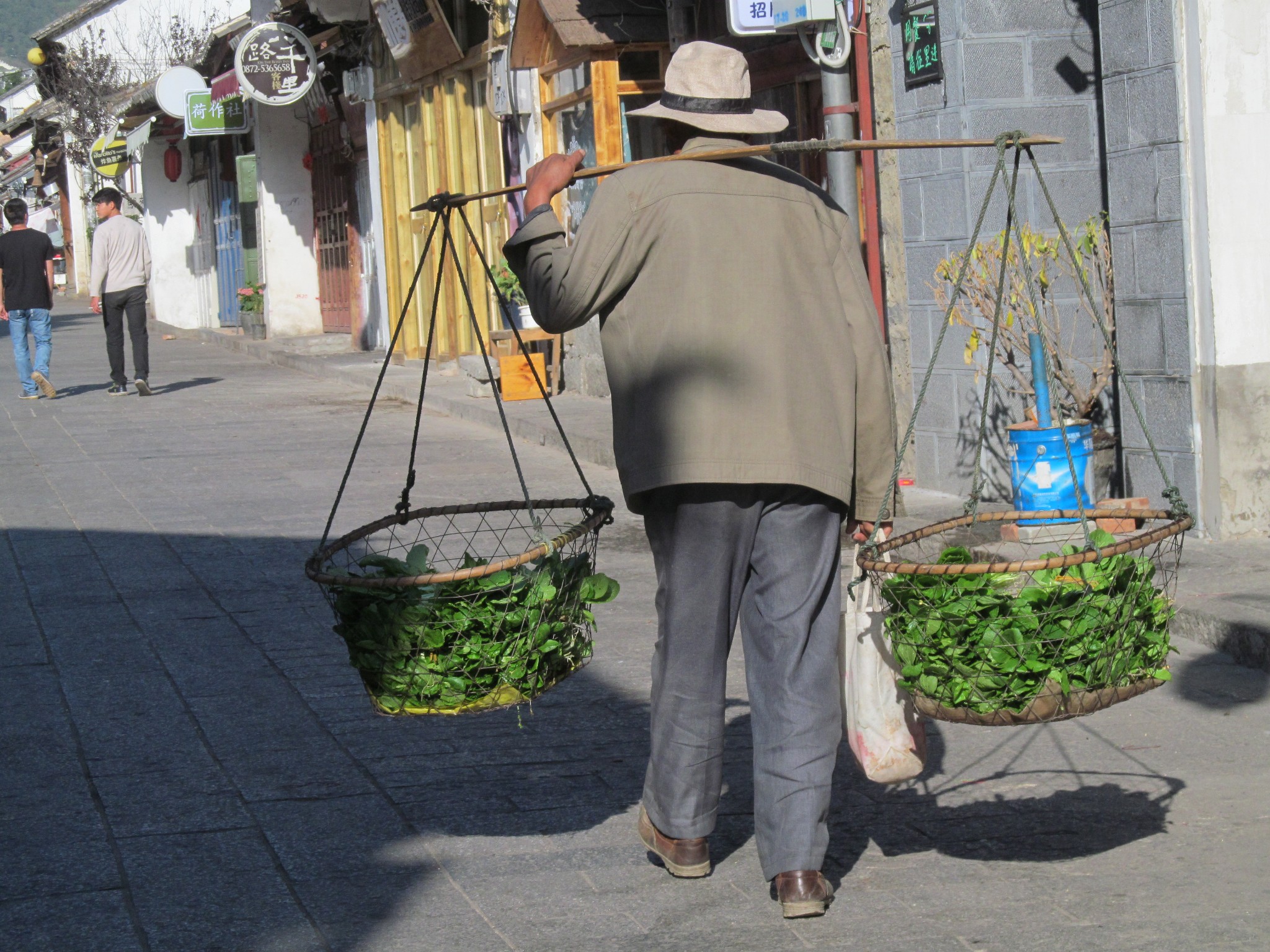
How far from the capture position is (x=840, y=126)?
7758mm

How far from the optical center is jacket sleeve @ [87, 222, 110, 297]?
633 inches

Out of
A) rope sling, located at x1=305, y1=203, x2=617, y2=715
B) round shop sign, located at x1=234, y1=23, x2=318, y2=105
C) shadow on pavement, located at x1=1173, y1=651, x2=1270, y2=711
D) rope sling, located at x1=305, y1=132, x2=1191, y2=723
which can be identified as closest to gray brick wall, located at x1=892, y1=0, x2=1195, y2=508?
shadow on pavement, located at x1=1173, y1=651, x2=1270, y2=711

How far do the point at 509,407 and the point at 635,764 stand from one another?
31.1 ft

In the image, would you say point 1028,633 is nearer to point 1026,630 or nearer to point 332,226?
point 1026,630

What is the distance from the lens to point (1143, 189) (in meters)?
7.18

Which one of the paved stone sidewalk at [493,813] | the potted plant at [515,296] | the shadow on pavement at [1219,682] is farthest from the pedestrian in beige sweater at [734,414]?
the potted plant at [515,296]

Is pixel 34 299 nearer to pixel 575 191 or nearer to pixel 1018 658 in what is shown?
pixel 575 191

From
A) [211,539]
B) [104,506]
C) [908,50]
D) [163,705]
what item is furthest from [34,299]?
[163,705]

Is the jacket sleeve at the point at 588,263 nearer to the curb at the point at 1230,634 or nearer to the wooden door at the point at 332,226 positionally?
the curb at the point at 1230,634

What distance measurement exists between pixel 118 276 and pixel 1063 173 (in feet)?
36.3

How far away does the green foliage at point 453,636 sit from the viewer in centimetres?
362

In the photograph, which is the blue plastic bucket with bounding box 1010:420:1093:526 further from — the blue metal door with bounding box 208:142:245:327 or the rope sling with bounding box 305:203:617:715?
the blue metal door with bounding box 208:142:245:327

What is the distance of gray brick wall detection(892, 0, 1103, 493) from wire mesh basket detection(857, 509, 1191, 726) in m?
4.74

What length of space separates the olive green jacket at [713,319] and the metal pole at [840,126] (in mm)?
4147
